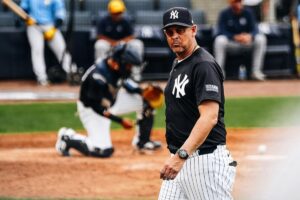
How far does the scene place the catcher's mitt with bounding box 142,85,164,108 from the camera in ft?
32.5

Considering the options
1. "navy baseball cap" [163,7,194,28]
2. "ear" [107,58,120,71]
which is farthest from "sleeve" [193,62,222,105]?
"ear" [107,58,120,71]

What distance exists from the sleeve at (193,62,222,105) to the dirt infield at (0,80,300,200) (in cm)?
300

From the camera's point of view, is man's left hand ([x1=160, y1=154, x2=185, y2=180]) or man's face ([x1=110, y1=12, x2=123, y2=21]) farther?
man's face ([x1=110, y1=12, x2=123, y2=21])

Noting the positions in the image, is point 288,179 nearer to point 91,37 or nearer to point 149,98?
point 149,98

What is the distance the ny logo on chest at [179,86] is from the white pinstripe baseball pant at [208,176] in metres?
0.40

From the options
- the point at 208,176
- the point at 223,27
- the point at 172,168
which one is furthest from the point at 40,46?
the point at 172,168

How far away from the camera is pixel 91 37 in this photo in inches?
648

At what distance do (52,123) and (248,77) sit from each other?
20.4 ft

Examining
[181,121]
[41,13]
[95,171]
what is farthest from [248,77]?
[181,121]

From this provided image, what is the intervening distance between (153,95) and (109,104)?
2.19 ft

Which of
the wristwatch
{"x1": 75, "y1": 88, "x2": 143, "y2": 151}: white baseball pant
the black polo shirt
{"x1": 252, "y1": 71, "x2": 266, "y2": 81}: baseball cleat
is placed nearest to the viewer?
the wristwatch

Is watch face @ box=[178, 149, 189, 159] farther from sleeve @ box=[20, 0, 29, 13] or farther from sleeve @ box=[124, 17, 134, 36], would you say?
sleeve @ box=[20, 0, 29, 13]

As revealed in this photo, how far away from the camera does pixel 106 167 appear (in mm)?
9148

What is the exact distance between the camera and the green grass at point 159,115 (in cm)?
1242
